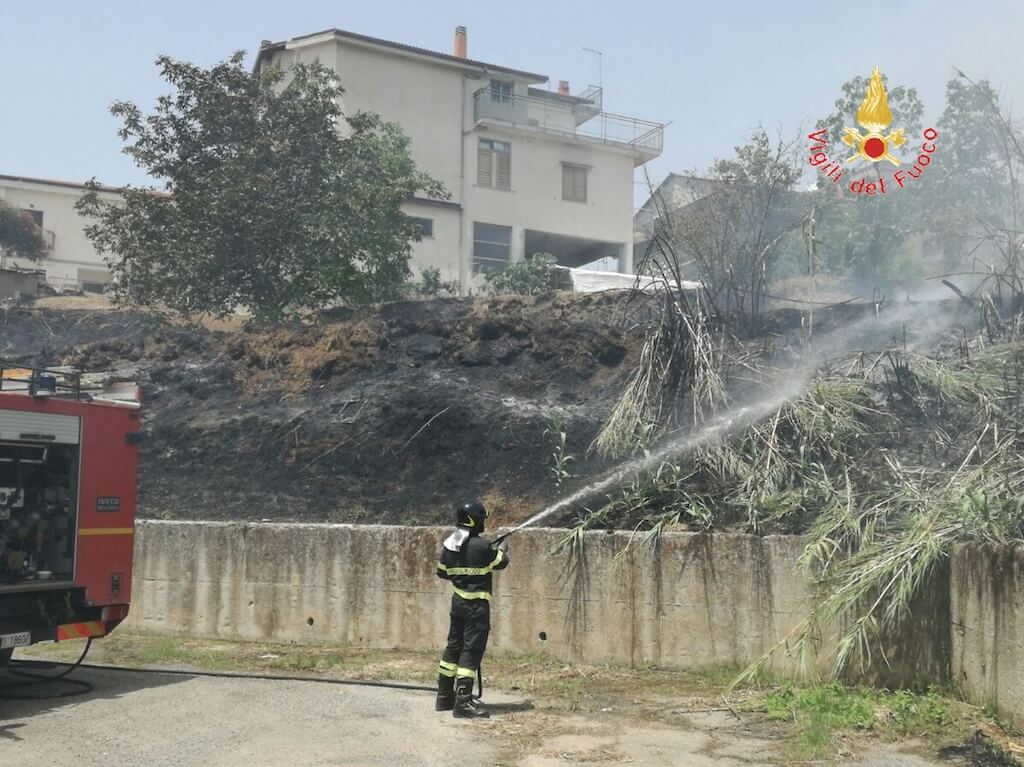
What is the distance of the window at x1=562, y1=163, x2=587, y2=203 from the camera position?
32531 mm

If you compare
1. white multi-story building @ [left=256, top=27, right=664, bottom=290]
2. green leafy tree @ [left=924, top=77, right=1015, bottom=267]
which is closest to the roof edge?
white multi-story building @ [left=256, top=27, right=664, bottom=290]

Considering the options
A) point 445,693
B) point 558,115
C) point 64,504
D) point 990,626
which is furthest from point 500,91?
point 990,626

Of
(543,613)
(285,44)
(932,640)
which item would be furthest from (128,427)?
(285,44)

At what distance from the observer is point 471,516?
8188 millimetres

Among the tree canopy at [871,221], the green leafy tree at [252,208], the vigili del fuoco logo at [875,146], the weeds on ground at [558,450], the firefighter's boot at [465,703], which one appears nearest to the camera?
the firefighter's boot at [465,703]

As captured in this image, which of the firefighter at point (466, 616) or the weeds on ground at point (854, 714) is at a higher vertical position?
the firefighter at point (466, 616)

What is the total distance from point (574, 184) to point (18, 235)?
1779 centimetres

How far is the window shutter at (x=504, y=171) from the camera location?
103 feet

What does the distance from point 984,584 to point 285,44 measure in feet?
91.4

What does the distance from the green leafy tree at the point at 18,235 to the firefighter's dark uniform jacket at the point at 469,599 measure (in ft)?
93.2

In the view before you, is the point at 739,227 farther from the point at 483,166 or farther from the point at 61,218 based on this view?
the point at 61,218

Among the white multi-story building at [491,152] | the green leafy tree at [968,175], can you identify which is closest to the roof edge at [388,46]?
the white multi-story building at [491,152]

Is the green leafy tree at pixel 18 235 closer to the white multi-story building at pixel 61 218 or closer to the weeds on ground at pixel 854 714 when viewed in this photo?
the white multi-story building at pixel 61 218

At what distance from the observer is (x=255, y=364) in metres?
16.4
